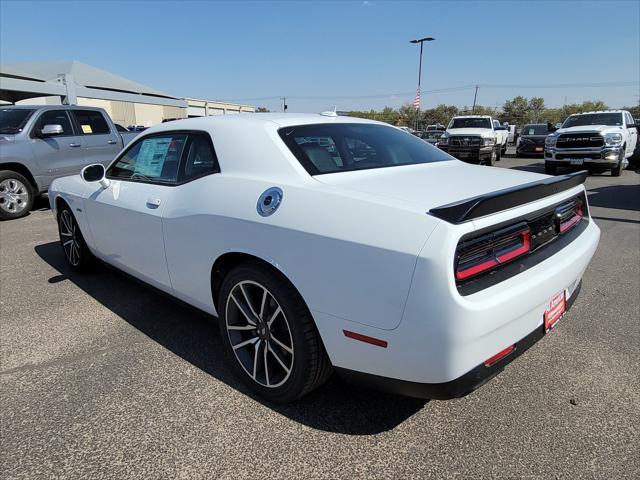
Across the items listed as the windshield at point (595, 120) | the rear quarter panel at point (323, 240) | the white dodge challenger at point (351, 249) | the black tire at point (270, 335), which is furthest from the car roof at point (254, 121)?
the windshield at point (595, 120)

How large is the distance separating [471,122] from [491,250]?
56.8 feet

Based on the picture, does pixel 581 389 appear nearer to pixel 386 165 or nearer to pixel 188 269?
pixel 386 165

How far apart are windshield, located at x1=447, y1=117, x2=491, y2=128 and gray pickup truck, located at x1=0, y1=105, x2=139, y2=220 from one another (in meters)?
13.6

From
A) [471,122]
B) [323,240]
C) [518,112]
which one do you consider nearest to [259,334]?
[323,240]

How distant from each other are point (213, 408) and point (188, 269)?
2.80 ft

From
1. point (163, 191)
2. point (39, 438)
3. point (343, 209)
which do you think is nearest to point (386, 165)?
point (343, 209)

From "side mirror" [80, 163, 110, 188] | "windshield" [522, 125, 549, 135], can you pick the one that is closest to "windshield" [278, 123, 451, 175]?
"side mirror" [80, 163, 110, 188]

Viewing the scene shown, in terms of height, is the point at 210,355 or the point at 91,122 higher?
the point at 91,122

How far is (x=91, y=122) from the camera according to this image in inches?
353

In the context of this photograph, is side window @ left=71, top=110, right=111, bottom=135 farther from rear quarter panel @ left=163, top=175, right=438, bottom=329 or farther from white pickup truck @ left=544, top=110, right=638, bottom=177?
white pickup truck @ left=544, top=110, right=638, bottom=177

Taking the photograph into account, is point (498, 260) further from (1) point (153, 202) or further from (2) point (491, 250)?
(1) point (153, 202)

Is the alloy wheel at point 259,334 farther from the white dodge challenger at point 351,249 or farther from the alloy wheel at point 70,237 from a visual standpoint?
the alloy wheel at point 70,237

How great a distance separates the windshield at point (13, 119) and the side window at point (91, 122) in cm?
82

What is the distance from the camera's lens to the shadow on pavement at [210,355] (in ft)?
7.51
